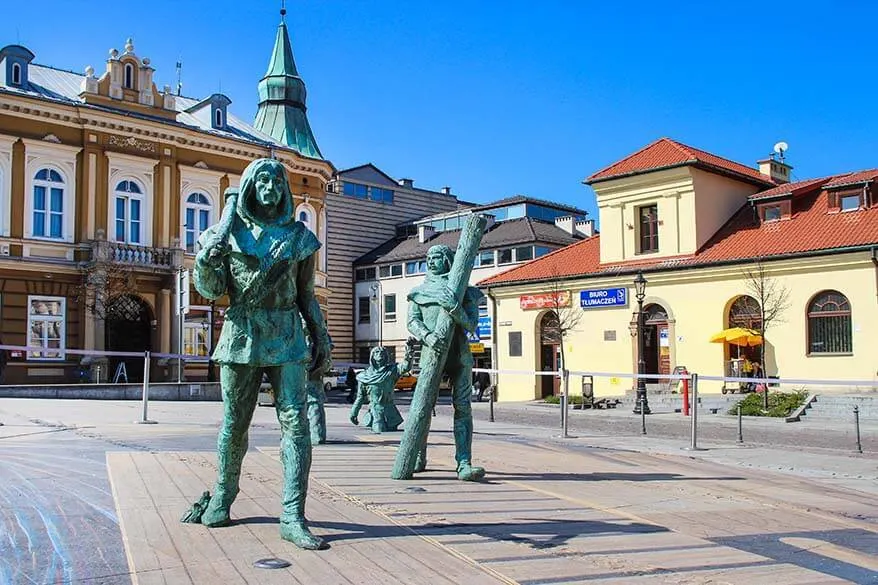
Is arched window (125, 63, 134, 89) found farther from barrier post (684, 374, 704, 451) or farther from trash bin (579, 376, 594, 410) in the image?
barrier post (684, 374, 704, 451)

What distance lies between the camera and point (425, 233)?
5575 cm

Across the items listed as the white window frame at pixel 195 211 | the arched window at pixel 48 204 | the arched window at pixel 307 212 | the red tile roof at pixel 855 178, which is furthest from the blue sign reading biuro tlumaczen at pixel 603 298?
the arched window at pixel 48 204

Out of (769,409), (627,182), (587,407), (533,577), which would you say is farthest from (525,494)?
(627,182)

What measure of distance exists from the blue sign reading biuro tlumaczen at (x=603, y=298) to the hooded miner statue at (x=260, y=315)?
28.4 metres

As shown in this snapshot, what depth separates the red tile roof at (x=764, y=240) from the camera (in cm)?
2766

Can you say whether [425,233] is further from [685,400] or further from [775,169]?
[685,400]

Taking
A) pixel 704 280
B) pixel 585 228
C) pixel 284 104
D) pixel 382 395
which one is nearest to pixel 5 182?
pixel 284 104

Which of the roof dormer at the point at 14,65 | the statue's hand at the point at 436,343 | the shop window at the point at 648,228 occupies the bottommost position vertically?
the statue's hand at the point at 436,343

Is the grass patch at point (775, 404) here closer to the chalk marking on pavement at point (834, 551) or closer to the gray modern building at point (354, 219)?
the chalk marking on pavement at point (834, 551)

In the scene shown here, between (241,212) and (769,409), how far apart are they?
20577 millimetres

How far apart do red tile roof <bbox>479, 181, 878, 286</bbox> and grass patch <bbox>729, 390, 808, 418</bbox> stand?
5.76 meters

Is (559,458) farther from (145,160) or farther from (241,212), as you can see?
(145,160)

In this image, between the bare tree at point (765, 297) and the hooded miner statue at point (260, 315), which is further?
the bare tree at point (765, 297)

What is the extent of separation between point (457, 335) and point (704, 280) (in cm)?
2454
